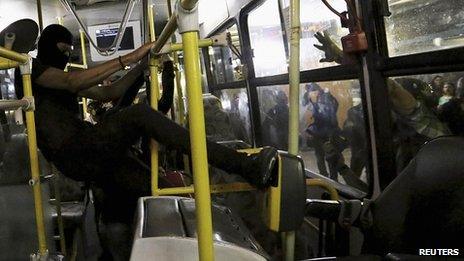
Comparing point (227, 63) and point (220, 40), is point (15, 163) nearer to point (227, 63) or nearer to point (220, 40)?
point (220, 40)

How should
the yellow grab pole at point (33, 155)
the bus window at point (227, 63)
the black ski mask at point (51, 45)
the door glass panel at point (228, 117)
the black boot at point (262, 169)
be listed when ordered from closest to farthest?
the black boot at point (262, 169) → the yellow grab pole at point (33, 155) → the black ski mask at point (51, 45) → the door glass panel at point (228, 117) → the bus window at point (227, 63)

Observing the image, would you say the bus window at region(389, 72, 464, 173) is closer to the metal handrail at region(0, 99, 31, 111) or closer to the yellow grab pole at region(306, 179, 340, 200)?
the yellow grab pole at region(306, 179, 340, 200)

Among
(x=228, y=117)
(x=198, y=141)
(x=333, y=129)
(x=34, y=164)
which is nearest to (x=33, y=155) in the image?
(x=34, y=164)

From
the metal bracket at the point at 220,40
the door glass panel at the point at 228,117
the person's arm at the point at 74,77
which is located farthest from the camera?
the door glass panel at the point at 228,117

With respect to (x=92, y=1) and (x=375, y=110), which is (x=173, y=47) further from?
(x=92, y=1)

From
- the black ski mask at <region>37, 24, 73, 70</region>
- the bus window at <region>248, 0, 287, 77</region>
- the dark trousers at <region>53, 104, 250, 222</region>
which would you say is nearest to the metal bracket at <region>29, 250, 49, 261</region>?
the dark trousers at <region>53, 104, 250, 222</region>

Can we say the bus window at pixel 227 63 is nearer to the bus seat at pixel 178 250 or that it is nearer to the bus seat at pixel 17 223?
the bus seat at pixel 17 223

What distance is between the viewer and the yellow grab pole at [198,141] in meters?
0.82

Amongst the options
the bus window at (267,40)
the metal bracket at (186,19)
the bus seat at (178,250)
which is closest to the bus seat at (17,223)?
the bus seat at (178,250)

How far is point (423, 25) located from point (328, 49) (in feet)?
2.31

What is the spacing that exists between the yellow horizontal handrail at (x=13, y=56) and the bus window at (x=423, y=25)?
145cm

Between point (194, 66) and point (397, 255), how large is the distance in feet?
2.91

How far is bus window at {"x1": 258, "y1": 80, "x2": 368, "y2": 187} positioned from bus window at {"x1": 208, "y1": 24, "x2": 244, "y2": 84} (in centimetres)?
105

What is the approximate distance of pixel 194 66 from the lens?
2.71 ft
